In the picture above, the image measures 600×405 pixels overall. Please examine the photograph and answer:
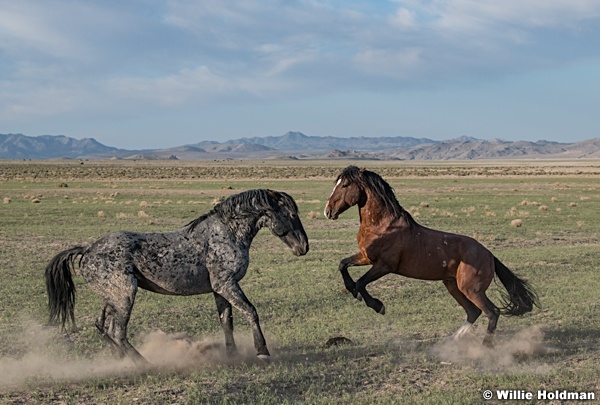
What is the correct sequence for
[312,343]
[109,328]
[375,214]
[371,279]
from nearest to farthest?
[109,328]
[371,279]
[375,214]
[312,343]

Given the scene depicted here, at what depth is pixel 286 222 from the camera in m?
7.43

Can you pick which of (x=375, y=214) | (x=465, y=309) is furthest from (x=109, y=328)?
(x=465, y=309)

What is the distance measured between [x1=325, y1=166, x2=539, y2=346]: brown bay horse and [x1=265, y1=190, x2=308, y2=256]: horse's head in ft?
2.83

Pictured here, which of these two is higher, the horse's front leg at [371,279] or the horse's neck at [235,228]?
the horse's neck at [235,228]

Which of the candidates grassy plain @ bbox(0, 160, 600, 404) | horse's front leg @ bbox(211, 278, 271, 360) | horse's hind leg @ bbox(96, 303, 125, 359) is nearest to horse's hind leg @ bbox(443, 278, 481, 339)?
grassy plain @ bbox(0, 160, 600, 404)

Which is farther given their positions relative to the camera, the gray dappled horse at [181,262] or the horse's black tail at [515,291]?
the horse's black tail at [515,291]

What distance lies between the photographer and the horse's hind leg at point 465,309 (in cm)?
816

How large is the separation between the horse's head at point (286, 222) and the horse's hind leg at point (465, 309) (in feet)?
6.99

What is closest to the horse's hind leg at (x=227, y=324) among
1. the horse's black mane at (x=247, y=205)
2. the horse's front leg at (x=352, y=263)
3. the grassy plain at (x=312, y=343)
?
the grassy plain at (x=312, y=343)

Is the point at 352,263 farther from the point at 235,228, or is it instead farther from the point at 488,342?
the point at 488,342

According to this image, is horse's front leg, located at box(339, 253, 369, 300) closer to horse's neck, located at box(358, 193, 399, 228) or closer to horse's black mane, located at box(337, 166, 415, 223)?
horse's neck, located at box(358, 193, 399, 228)

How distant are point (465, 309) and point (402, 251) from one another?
120 cm

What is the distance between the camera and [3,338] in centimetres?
888

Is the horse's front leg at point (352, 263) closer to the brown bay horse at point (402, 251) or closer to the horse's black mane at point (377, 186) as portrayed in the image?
the brown bay horse at point (402, 251)
